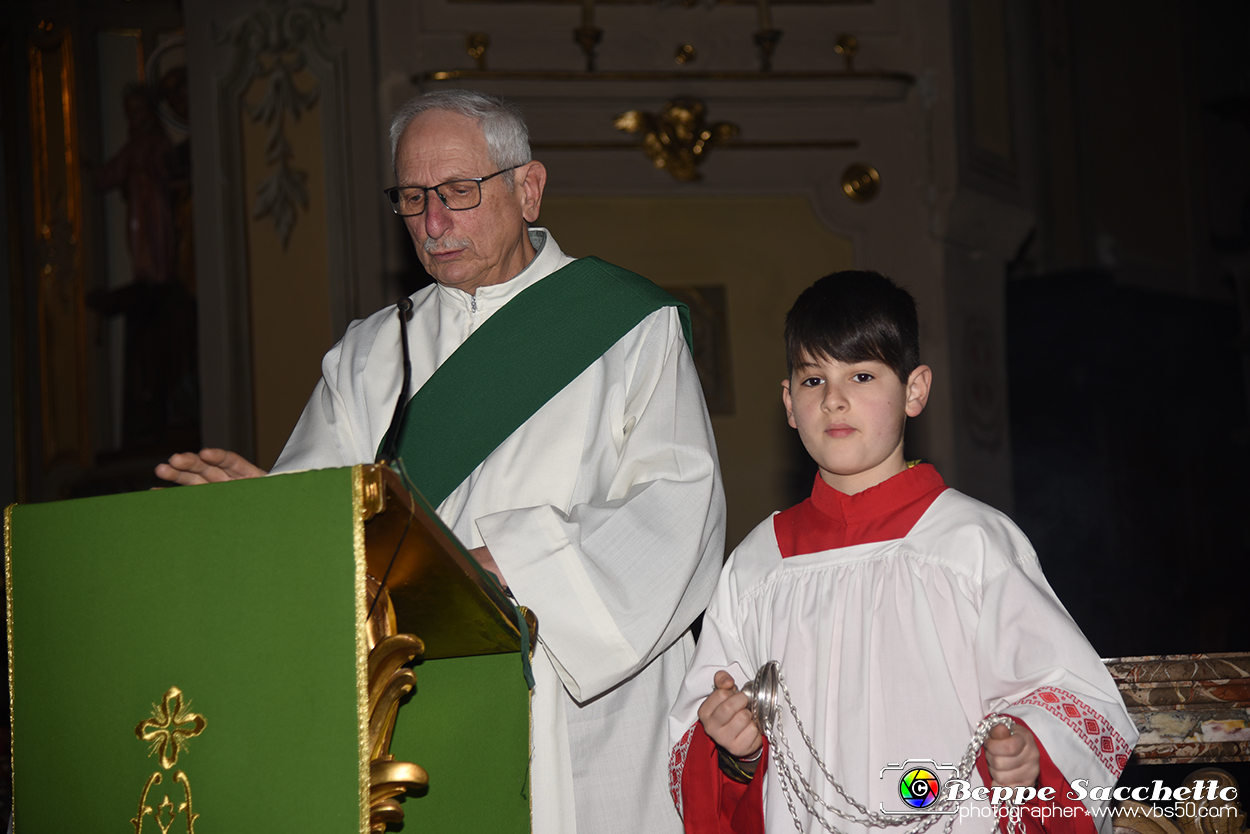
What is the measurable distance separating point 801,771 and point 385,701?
2.06 feet

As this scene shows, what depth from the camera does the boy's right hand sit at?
1742mm

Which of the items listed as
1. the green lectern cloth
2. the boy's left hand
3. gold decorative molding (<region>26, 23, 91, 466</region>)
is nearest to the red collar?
the boy's left hand

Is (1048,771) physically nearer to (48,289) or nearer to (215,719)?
(215,719)

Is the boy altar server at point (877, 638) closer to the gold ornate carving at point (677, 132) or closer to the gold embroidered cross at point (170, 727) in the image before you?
the gold embroidered cross at point (170, 727)

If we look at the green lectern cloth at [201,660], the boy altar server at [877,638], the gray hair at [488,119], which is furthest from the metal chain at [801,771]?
the gray hair at [488,119]

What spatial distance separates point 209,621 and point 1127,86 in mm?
7532

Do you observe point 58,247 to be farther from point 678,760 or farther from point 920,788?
point 920,788

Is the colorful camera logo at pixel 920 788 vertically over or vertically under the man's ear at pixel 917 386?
under

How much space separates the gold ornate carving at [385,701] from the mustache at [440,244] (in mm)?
1038

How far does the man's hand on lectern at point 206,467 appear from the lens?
1896 millimetres

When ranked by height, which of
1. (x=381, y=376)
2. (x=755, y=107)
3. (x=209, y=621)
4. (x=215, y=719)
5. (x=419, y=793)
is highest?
(x=755, y=107)

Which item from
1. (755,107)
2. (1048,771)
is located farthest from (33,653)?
(755,107)

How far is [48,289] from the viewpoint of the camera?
7.15m

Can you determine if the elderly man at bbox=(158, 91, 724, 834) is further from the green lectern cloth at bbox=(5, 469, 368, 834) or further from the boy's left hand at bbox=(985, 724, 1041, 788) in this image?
the boy's left hand at bbox=(985, 724, 1041, 788)
